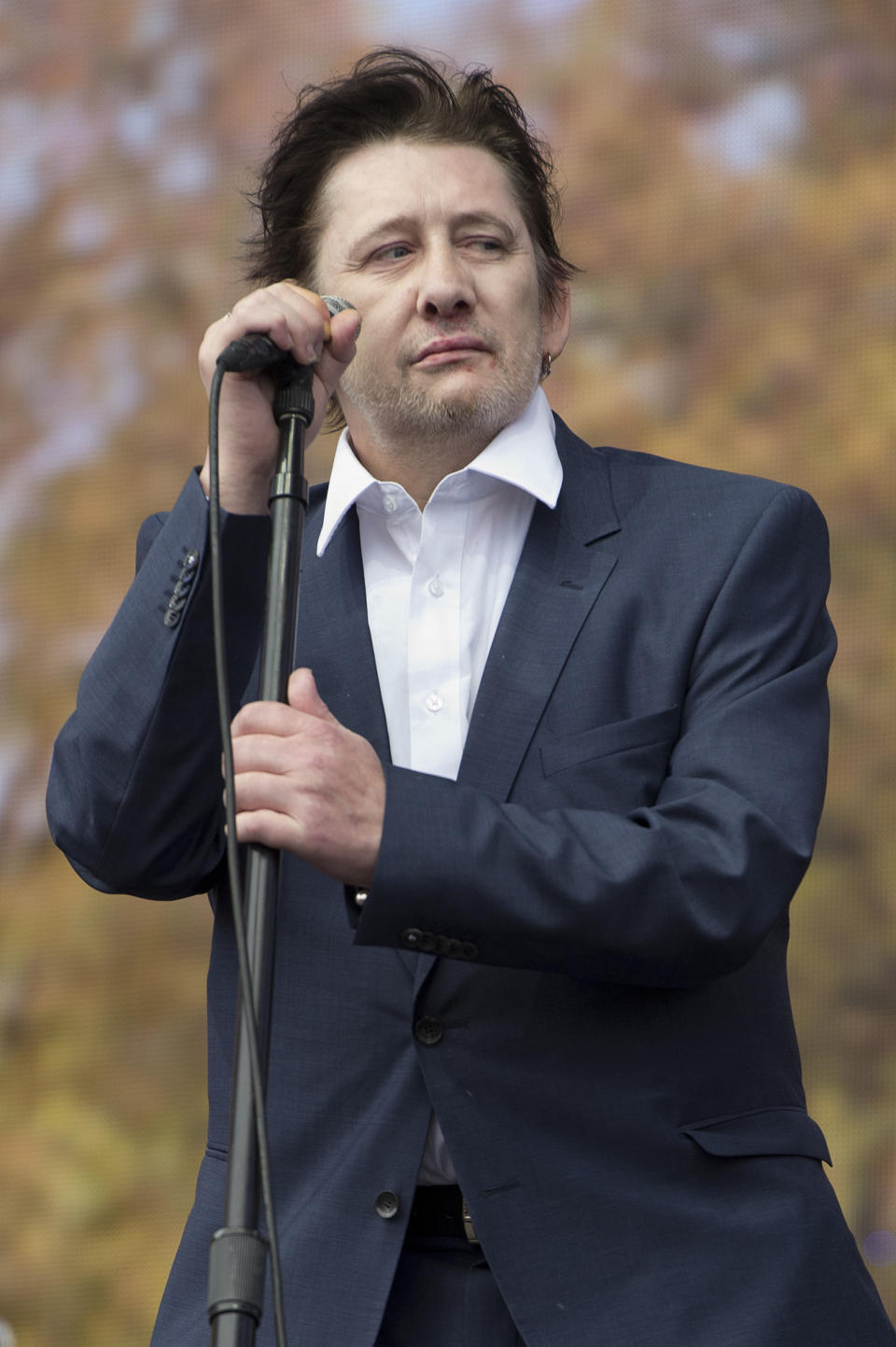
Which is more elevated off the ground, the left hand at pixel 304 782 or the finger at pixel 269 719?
the finger at pixel 269 719

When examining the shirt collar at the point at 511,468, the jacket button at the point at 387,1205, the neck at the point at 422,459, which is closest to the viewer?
the jacket button at the point at 387,1205

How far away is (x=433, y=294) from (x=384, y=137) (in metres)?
0.36

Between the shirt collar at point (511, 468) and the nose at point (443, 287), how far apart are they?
0.47 feet

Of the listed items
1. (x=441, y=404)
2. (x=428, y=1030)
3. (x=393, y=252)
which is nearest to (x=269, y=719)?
(x=428, y=1030)

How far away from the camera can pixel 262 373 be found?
127 cm

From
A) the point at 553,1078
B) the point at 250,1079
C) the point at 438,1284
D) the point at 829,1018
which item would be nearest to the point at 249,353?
the point at 250,1079

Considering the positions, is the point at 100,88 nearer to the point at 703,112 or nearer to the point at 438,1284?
the point at 703,112

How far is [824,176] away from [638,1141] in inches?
79.7

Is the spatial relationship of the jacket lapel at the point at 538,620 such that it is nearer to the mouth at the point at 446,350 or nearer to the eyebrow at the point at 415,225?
the mouth at the point at 446,350

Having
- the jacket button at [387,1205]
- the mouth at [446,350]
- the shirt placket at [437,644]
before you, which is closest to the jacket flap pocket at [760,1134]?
the jacket button at [387,1205]

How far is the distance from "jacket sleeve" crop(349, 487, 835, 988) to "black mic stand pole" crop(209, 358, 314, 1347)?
165 millimetres

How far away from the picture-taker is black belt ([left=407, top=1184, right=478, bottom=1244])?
A: 140 cm

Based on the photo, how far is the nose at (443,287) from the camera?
178cm

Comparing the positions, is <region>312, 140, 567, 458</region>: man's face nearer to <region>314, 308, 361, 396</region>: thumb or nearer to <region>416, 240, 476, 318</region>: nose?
<region>416, 240, 476, 318</region>: nose
